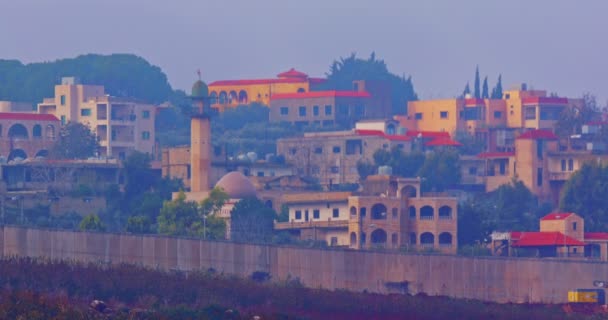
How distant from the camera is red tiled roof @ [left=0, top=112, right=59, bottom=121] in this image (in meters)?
173

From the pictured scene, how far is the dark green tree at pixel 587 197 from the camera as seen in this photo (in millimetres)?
154000

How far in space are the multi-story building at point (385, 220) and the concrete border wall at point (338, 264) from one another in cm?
2394

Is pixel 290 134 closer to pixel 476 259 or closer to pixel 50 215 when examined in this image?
pixel 50 215

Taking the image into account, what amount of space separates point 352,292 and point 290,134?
316 ft

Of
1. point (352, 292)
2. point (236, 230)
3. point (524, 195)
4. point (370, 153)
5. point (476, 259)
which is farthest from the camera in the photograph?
point (370, 153)

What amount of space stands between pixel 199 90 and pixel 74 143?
22.2 meters

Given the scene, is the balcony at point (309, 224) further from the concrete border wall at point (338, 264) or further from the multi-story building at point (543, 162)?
the concrete border wall at point (338, 264)

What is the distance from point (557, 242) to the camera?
430 ft

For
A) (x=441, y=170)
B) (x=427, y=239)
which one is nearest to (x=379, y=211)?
(x=427, y=239)

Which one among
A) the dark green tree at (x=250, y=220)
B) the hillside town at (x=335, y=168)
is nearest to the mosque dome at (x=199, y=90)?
the hillside town at (x=335, y=168)

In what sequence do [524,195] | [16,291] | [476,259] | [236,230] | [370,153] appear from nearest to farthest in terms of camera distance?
[16,291] < [476,259] < [236,230] < [524,195] < [370,153]

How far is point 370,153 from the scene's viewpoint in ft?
568

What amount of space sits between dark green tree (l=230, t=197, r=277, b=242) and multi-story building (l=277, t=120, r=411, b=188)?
30714 millimetres

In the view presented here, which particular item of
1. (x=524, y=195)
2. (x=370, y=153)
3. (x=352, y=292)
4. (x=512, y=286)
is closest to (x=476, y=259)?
(x=512, y=286)
